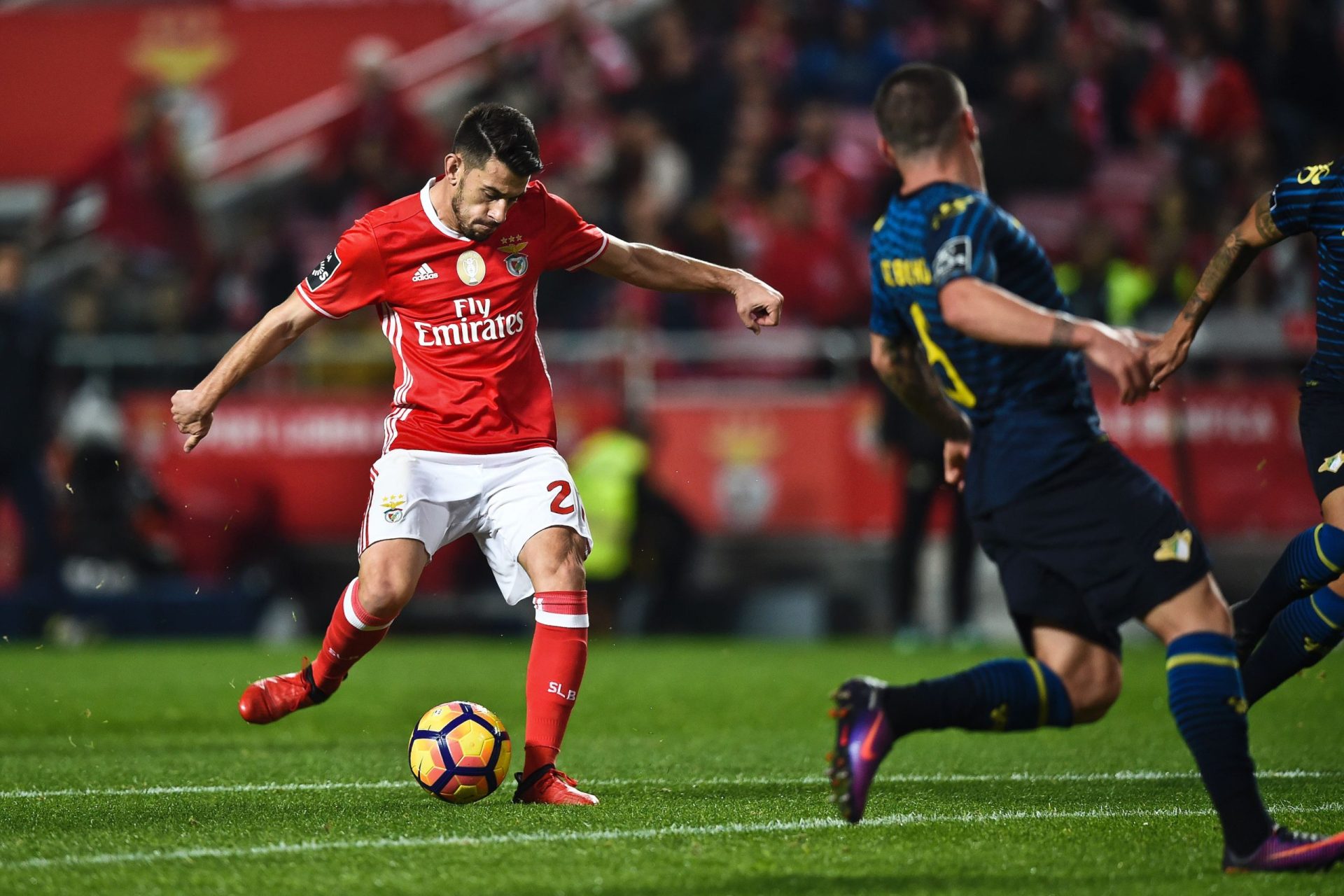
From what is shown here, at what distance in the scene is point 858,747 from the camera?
4312mm

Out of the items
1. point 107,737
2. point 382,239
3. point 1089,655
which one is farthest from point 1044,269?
point 107,737

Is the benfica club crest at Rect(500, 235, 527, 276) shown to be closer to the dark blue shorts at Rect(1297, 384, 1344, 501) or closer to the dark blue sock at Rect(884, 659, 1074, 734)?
the dark blue sock at Rect(884, 659, 1074, 734)

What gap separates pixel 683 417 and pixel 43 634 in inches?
196

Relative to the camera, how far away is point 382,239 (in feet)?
18.7

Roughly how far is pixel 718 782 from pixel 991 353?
6.64 ft

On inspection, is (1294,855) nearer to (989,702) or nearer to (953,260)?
(989,702)

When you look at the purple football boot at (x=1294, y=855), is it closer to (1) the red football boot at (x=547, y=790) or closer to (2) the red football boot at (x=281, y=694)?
(1) the red football boot at (x=547, y=790)

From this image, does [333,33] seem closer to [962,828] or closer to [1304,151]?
[1304,151]

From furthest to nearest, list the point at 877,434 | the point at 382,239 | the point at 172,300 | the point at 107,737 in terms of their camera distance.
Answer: the point at 172,300 < the point at 877,434 < the point at 107,737 < the point at 382,239

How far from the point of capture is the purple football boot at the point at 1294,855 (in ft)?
13.3

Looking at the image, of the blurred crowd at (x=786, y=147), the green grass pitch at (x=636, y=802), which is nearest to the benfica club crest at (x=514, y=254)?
the green grass pitch at (x=636, y=802)

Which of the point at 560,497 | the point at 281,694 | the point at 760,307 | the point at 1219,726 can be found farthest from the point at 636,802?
the point at 1219,726

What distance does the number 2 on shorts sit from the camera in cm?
569

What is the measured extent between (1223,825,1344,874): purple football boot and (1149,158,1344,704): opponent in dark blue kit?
4.68 ft
